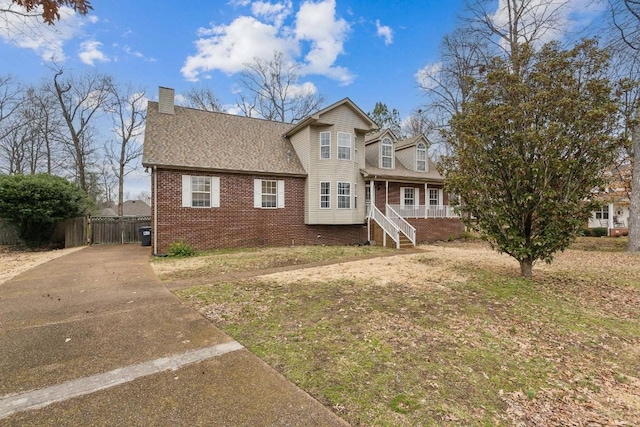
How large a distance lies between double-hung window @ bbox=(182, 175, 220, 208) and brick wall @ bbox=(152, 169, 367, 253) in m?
0.17

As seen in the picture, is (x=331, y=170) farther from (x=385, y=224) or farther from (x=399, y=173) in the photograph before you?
(x=399, y=173)

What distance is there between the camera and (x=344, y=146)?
1537 cm

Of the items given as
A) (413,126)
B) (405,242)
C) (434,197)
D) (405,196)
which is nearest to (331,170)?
(405,242)

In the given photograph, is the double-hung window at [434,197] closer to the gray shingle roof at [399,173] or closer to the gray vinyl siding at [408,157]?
the gray shingle roof at [399,173]

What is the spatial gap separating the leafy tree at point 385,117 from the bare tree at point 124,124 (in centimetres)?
2216

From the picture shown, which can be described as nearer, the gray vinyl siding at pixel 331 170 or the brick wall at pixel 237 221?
the brick wall at pixel 237 221

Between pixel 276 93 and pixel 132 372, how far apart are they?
2922cm

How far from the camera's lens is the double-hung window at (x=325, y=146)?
15.1 metres

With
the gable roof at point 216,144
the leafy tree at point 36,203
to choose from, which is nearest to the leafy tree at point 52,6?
the gable roof at point 216,144

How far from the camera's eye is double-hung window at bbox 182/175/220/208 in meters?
12.5

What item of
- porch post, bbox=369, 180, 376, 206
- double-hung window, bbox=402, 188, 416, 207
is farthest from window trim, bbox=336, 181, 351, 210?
double-hung window, bbox=402, 188, 416, 207

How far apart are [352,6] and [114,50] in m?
11.2

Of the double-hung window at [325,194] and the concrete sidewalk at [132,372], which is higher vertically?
the double-hung window at [325,194]

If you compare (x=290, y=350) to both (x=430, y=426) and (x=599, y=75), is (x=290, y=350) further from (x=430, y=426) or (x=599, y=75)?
(x=599, y=75)
